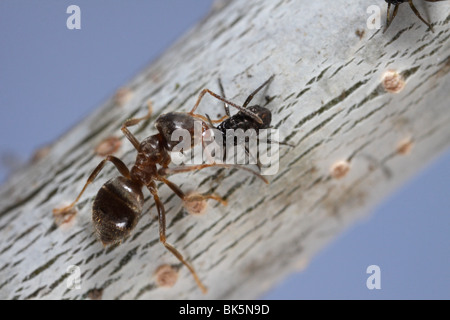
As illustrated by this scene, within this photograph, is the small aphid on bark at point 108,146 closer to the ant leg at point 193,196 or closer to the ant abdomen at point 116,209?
the ant abdomen at point 116,209

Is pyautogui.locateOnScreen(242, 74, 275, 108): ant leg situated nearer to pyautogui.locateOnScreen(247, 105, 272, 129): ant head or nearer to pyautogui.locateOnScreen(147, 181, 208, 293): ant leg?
pyautogui.locateOnScreen(247, 105, 272, 129): ant head

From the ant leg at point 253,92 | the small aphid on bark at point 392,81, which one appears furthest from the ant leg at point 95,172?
the small aphid on bark at point 392,81

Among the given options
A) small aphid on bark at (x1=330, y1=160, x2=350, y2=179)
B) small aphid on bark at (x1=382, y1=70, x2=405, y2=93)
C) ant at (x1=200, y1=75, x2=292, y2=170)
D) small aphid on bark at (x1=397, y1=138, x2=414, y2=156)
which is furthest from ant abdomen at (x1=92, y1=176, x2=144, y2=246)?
small aphid on bark at (x1=397, y1=138, x2=414, y2=156)

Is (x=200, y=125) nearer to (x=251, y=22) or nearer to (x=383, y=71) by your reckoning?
(x=251, y=22)

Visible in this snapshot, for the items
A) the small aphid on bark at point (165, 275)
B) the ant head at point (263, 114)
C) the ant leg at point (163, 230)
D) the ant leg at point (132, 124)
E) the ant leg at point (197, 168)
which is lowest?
the small aphid on bark at point (165, 275)

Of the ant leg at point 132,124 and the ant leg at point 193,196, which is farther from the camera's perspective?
the ant leg at point 132,124
